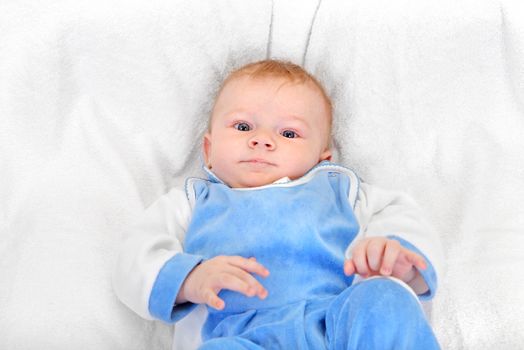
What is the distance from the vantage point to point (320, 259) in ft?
4.18

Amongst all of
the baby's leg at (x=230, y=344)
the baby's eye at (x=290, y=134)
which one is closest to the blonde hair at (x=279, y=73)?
the baby's eye at (x=290, y=134)

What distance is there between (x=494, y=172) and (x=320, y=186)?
0.36m

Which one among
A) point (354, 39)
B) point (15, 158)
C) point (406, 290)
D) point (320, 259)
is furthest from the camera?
point (354, 39)

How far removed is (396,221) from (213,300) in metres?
0.35

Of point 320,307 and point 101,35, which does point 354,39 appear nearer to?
point 101,35

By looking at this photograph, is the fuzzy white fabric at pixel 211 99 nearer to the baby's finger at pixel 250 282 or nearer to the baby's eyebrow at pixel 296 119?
the baby's eyebrow at pixel 296 119

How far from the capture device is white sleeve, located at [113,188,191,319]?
1.26 m

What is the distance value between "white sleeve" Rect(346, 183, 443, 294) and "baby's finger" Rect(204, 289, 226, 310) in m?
0.26

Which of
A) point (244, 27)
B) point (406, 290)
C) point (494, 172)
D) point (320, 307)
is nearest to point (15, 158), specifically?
point (244, 27)

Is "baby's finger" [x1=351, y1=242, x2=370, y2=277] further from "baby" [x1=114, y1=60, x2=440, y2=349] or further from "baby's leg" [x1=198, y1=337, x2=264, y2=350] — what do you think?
"baby's leg" [x1=198, y1=337, x2=264, y2=350]

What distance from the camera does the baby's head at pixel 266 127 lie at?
139cm

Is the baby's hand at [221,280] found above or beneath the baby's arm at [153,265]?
above

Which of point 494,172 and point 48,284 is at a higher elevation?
point 494,172

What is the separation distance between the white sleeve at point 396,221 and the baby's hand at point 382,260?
9 cm
